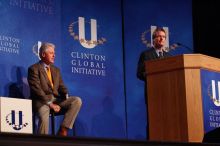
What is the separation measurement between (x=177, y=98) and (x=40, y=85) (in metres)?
1.88

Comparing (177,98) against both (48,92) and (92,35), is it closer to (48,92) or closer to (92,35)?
(48,92)

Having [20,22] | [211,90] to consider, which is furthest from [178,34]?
[211,90]

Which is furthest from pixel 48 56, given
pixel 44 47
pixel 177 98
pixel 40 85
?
pixel 177 98

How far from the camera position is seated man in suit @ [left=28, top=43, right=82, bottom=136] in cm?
640

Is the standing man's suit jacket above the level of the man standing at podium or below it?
below

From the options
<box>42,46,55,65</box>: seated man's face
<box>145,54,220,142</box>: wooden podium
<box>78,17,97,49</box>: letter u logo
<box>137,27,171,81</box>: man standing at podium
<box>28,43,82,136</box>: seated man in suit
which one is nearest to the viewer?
<box>145,54,220,142</box>: wooden podium

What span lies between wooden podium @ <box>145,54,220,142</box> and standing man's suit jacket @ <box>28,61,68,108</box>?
4.80 ft

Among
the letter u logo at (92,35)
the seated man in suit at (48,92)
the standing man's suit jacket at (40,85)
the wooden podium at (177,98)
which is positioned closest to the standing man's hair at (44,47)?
the seated man in suit at (48,92)

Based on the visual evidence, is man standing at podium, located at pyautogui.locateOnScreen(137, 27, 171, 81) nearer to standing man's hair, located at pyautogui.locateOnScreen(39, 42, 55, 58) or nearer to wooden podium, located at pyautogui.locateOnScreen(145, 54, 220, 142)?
standing man's hair, located at pyautogui.locateOnScreen(39, 42, 55, 58)

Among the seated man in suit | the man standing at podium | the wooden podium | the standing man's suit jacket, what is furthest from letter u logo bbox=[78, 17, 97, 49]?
the wooden podium

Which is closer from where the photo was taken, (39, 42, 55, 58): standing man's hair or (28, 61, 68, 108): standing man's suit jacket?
(28, 61, 68, 108): standing man's suit jacket

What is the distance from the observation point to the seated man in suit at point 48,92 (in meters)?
6.40

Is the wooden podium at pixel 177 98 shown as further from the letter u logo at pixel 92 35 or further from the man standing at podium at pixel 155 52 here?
the letter u logo at pixel 92 35

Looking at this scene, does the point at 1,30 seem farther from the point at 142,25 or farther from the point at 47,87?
the point at 142,25
